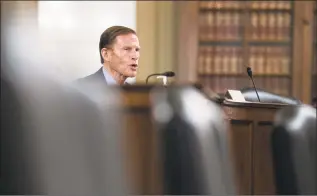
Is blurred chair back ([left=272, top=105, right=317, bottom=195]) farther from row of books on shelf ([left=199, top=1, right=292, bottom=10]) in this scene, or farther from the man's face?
row of books on shelf ([left=199, top=1, right=292, bottom=10])

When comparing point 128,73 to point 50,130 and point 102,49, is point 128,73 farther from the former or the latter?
point 50,130

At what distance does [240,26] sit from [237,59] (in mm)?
163

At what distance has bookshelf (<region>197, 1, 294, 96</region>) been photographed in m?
2.82

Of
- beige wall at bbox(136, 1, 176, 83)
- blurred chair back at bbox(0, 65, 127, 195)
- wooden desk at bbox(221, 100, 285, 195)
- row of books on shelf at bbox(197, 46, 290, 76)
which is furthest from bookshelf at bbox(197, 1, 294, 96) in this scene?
blurred chair back at bbox(0, 65, 127, 195)

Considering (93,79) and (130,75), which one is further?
(130,75)

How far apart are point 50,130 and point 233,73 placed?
241 centimetres

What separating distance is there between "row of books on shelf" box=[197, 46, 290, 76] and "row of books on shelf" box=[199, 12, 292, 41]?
0.05 m


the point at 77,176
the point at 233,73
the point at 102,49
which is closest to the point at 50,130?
the point at 77,176

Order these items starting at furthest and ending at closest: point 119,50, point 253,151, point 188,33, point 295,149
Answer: point 188,33 → point 253,151 → point 119,50 → point 295,149

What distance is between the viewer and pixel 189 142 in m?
0.43

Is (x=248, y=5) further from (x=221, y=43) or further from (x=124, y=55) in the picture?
(x=124, y=55)

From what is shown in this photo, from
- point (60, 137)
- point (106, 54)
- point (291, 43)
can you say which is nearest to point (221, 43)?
point (291, 43)

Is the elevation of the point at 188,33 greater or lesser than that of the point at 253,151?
greater

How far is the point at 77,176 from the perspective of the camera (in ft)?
1.31
